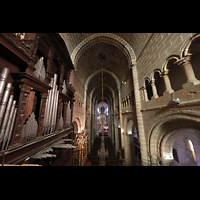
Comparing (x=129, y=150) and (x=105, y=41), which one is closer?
(x=105, y=41)

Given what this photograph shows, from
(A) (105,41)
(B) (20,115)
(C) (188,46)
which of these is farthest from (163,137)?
(A) (105,41)

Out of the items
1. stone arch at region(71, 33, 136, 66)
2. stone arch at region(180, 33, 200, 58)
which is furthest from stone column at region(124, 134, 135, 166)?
stone arch at region(180, 33, 200, 58)

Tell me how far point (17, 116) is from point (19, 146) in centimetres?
69

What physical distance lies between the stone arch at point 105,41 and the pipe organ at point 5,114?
191 inches

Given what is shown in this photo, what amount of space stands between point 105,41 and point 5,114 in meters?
7.69

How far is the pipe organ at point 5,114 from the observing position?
1.60 m

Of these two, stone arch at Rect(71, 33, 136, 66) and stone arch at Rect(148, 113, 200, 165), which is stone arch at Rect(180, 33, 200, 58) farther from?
stone arch at Rect(71, 33, 136, 66)

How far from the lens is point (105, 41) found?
6676 mm

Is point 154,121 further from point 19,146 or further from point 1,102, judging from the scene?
point 1,102

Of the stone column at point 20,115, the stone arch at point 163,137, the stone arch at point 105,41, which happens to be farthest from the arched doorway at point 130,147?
the stone column at point 20,115

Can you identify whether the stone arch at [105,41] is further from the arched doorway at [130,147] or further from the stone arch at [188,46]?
the arched doorway at [130,147]

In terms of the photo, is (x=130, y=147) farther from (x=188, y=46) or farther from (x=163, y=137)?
(x=188, y=46)

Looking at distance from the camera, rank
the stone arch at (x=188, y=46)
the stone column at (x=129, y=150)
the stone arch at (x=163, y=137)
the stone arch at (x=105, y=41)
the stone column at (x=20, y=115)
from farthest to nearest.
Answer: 1. the stone column at (x=129, y=150)
2. the stone arch at (x=105, y=41)
3. the stone arch at (x=163, y=137)
4. the stone arch at (x=188, y=46)
5. the stone column at (x=20, y=115)

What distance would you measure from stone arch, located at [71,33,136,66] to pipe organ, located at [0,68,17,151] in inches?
191
